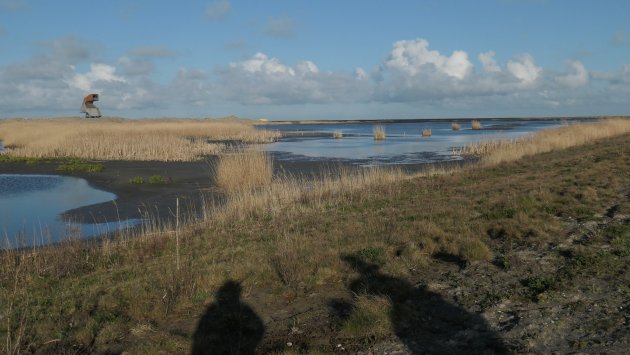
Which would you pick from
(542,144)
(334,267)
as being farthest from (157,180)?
(542,144)

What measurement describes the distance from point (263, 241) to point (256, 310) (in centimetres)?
385

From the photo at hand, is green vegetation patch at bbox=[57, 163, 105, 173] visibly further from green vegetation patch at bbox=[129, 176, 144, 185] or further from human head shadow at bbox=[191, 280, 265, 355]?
human head shadow at bbox=[191, 280, 265, 355]

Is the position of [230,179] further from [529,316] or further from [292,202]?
[529,316]

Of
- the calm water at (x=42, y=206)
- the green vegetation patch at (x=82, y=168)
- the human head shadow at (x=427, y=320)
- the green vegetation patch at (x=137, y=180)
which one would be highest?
the human head shadow at (x=427, y=320)

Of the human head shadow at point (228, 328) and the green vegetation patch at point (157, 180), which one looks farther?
the green vegetation patch at point (157, 180)

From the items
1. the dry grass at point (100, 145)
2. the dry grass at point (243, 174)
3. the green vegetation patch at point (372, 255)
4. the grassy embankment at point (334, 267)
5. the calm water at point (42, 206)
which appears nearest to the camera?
the grassy embankment at point (334, 267)

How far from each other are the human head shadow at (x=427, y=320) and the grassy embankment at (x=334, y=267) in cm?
17

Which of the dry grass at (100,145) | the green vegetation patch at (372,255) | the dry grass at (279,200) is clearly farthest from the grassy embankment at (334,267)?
the dry grass at (100,145)

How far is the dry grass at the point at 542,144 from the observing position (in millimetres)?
27216

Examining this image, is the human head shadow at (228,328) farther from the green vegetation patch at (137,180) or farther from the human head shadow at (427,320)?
the green vegetation patch at (137,180)

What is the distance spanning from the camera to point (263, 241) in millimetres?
10641

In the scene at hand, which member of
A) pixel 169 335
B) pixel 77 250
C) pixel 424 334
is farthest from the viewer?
pixel 77 250

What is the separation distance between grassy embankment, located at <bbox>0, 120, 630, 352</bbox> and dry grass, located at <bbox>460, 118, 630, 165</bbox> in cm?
1388

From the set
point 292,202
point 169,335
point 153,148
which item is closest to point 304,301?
point 169,335
